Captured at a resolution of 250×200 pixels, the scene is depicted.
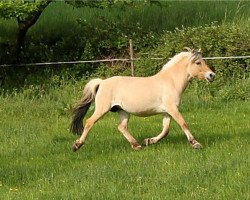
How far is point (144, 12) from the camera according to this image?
25547 millimetres

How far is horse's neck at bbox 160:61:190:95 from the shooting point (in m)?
12.2

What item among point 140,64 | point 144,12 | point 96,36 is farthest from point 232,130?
point 144,12

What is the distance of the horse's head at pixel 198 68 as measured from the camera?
12.2 metres

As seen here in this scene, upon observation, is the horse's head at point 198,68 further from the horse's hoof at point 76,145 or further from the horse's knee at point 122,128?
the horse's hoof at point 76,145

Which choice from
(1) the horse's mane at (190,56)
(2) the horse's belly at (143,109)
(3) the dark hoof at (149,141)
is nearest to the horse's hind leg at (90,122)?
(2) the horse's belly at (143,109)

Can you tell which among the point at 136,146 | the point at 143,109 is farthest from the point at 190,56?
the point at 136,146

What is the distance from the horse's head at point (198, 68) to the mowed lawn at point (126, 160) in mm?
1087

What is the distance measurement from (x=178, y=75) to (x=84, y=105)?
1.67 m

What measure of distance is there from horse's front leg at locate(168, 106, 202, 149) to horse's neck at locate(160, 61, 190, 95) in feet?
1.34

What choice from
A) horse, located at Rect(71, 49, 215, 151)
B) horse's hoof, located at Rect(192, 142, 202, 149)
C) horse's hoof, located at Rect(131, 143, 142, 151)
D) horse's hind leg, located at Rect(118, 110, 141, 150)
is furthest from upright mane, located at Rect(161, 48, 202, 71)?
horse's hoof, located at Rect(192, 142, 202, 149)

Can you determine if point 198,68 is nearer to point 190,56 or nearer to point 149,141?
point 190,56

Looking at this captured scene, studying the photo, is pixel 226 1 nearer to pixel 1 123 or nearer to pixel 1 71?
pixel 1 71

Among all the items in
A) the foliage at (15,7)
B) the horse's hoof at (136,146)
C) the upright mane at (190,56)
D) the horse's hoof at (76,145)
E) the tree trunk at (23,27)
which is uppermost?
the upright mane at (190,56)

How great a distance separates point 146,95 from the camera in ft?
39.3
